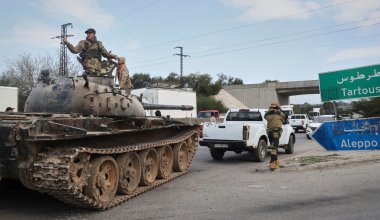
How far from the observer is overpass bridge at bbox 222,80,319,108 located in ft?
209

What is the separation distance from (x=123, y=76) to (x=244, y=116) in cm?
591

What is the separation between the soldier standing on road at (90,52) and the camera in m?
9.88

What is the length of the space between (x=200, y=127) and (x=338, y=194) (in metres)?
5.93

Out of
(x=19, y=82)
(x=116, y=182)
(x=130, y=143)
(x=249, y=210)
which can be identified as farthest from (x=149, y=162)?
(x=19, y=82)

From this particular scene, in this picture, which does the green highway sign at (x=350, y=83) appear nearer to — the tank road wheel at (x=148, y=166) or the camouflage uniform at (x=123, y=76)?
the tank road wheel at (x=148, y=166)

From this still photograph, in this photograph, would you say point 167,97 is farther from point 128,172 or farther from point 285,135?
point 128,172

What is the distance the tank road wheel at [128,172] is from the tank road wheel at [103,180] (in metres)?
0.35

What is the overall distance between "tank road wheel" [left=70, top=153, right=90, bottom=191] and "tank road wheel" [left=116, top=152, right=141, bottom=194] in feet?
4.59

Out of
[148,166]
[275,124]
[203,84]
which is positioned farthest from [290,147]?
[203,84]

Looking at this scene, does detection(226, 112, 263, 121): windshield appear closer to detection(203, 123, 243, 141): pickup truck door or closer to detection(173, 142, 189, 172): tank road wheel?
detection(203, 123, 243, 141): pickup truck door

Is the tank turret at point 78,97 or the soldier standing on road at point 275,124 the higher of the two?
the tank turret at point 78,97

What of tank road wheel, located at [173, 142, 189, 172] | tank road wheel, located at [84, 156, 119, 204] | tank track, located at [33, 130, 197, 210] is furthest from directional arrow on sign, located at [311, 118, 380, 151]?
tank track, located at [33, 130, 197, 210]

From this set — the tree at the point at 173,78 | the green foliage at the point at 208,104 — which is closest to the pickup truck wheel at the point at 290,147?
the green foliage at the point at 208,104

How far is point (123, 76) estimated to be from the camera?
10.6 meters
